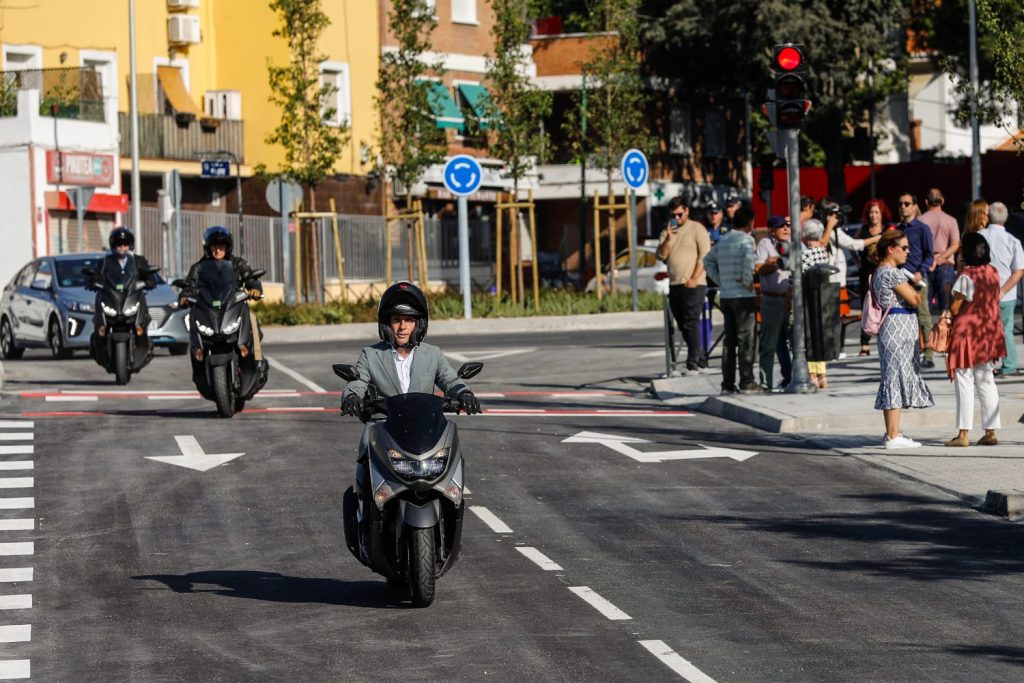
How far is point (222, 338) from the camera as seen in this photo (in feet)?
61.4

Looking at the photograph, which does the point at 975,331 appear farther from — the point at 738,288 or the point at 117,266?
the point at 117,266

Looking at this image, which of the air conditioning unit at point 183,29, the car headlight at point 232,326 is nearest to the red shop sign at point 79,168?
the air conditioning unit at point 183,29

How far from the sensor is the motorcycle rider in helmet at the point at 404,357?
33.8 ft

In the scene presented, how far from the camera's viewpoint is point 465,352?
29.0 metres

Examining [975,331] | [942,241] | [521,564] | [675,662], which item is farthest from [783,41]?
[675,662]

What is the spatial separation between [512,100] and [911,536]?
3212cm

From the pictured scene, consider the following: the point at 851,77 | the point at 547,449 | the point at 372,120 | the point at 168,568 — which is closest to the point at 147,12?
the point at 372,120

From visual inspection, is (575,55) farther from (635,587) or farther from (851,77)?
(635,587)

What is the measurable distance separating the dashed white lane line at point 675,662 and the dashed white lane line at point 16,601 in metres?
3.29

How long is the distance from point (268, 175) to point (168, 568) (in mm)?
33299

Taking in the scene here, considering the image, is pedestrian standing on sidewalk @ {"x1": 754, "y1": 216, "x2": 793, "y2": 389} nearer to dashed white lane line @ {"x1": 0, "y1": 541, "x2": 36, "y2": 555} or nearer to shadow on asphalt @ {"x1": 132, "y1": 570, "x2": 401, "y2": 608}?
dashed white lane line @ {"x1": 0, "y1": 541, "x2": 36, "y2": 555}

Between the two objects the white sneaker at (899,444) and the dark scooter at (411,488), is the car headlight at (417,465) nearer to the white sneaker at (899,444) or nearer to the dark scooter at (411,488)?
the dark scooter at (411,488)

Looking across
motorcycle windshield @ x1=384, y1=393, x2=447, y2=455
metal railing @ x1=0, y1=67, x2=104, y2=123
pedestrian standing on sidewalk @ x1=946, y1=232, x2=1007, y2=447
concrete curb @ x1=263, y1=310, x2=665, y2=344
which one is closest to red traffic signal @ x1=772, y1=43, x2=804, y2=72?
pedestrian standing on sidewalk @ x1=946, y1=232, x2=1007, y2=447

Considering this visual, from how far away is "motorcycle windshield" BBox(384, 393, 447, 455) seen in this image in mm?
9773
